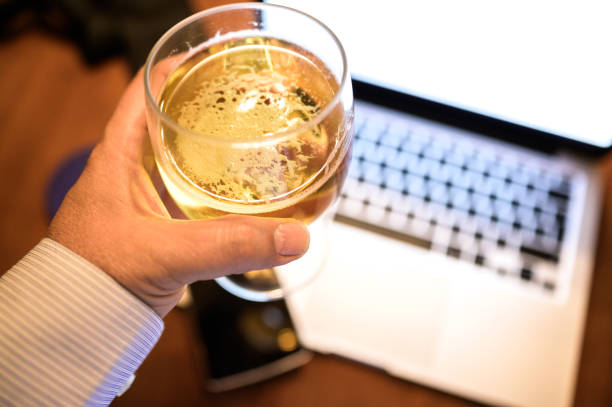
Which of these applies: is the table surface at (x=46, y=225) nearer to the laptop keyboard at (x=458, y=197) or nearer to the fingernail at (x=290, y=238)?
the laptop keyboard at (x=458, y=197)

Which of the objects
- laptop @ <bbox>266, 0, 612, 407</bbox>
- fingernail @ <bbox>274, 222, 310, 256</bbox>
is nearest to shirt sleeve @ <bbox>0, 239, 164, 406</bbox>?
fingernail @ <bbox>274, 222, 310, 256</bbox>

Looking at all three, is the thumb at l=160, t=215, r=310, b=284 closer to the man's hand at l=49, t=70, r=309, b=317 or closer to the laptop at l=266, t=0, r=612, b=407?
the man's hand at l=49, t=70, r=309, b=317

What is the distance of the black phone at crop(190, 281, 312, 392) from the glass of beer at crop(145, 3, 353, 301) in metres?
0.19

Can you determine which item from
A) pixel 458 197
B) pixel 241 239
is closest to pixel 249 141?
pixel 241 239

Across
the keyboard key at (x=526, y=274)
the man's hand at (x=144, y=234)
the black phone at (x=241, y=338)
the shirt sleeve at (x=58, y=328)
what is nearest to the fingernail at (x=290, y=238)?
the man's hand at (x=144, y=234)

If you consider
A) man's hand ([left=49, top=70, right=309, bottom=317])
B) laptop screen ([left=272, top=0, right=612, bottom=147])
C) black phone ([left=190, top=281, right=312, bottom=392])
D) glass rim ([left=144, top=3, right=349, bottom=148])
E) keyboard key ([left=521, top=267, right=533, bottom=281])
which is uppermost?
laptop screen ([left=272, top=0, right=612, bottom=147])

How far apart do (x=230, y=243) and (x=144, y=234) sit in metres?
0.07

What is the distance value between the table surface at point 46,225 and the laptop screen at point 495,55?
3.6 inches

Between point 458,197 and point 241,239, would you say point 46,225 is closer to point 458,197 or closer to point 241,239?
point 241,239

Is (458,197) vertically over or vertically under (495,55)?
under

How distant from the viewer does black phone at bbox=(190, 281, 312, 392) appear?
475 mm

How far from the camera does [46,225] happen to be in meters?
0.57

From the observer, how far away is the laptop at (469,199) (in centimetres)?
42

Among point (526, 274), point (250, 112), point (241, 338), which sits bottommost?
point (241, 338)
